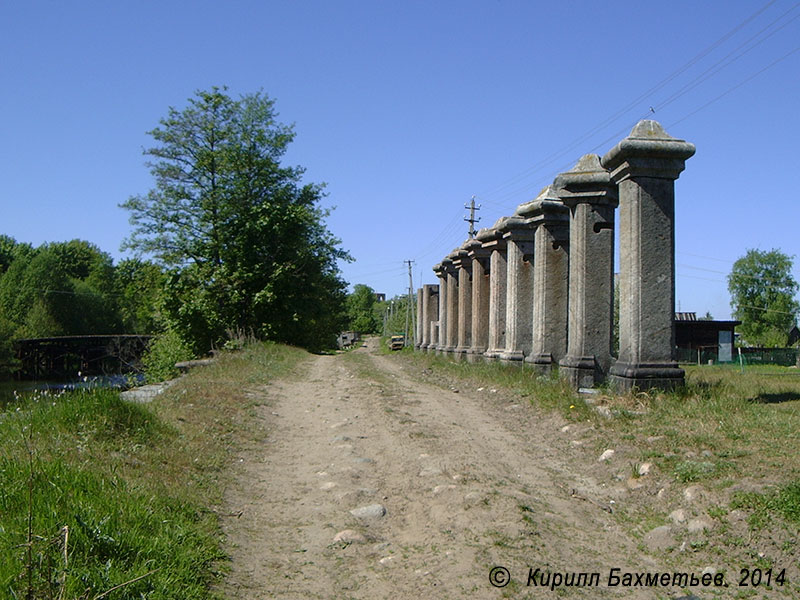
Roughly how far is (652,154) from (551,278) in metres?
3.63

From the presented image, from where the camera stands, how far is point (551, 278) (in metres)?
11.2

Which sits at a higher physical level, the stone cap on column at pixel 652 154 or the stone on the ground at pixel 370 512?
the stone cap on column at pixel 652 154

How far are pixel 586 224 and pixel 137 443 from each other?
681 cm

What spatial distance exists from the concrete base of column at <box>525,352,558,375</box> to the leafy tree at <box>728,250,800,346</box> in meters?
70.5

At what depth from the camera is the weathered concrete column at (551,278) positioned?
438 inches

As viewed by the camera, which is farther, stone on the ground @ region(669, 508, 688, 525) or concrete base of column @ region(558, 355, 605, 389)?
concrete base of column @ region(558, 355, 605, 389)

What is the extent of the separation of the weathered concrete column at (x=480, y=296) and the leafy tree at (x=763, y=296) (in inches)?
2591

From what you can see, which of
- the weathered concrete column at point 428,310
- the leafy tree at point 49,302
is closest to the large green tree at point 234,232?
the weathered concrete column at point 428,310

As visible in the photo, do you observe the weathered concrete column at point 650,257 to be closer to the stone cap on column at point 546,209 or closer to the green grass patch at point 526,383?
the green grass patch at point 526,383

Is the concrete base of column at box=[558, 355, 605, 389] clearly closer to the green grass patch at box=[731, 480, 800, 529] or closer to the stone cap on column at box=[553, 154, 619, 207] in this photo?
the stone cap on column at box=[553, 154, 619, 207]

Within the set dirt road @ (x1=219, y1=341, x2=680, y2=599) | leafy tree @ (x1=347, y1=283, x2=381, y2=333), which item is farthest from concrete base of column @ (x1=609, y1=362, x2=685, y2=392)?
leafy tree @ (x1=347, y1=283, x2=381, y2=333)

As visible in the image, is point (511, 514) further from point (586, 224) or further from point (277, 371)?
point (277, 371)

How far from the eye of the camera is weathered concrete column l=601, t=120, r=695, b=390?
25.7 ft

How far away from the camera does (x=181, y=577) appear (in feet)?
10.3
